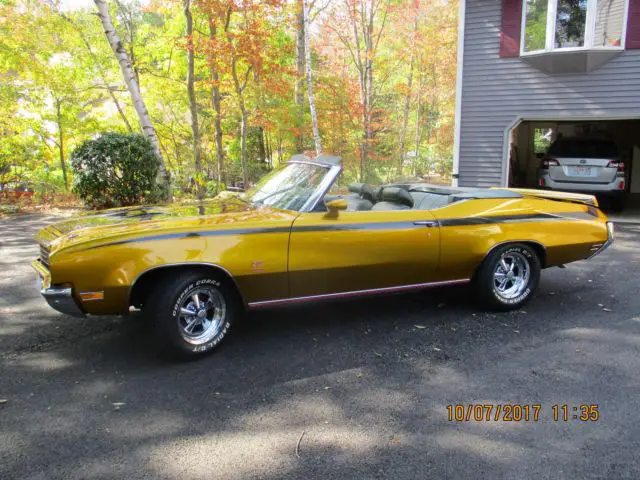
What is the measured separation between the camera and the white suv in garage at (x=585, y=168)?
1091 cm

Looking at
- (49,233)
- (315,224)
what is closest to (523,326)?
(315,224)

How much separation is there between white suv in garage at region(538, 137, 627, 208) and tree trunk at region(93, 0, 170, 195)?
28.5 feet

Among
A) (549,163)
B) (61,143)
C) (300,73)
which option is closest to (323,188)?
(549,163)

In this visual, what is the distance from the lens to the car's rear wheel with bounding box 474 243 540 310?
15.7ft

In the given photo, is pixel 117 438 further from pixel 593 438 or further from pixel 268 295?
pixel 593 438

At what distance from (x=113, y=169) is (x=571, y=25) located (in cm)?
1016

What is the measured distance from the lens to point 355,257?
165 inches

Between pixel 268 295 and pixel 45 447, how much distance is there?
1777mm

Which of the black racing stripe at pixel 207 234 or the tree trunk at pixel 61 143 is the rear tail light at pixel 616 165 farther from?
the tree trunk at pixel 61 143

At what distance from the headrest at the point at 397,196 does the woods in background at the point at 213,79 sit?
7115 mm

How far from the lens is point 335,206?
4047 millimetres

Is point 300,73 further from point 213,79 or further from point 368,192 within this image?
point 368,192

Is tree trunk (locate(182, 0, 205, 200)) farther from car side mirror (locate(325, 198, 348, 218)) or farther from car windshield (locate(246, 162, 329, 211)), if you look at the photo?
car side mirror (locate(325, 198, 348, 218))

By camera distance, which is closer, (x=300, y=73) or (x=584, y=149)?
(x=584, y=149)
